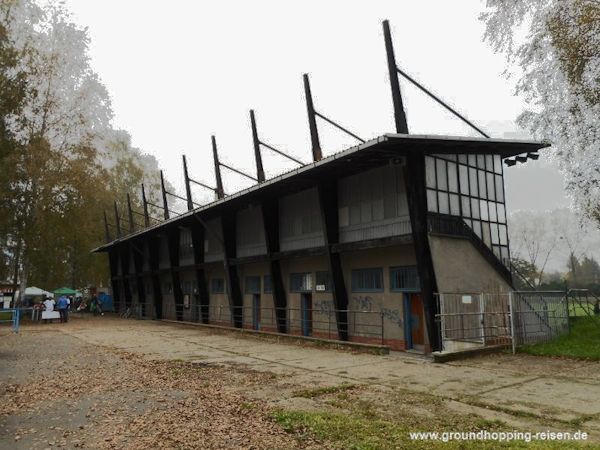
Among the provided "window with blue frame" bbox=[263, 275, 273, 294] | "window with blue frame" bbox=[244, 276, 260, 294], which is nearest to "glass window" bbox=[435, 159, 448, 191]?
"window with blue frame" bbox=[263, 275, 273, 294]

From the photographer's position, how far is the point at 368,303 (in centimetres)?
1906

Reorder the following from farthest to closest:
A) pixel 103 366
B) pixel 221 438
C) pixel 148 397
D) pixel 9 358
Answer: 1. pixel 9 358
2. pixel 103 366
3. pixel 148 397
4. pixel 221 438

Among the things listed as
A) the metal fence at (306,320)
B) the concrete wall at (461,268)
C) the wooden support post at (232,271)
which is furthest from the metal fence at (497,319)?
the wooden support post at (232,271)

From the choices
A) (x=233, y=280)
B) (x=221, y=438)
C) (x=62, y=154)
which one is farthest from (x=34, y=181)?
(x=221, y=438)

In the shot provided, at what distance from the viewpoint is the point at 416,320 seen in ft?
57.6

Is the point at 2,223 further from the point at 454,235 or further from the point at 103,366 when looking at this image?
the point at 454,235

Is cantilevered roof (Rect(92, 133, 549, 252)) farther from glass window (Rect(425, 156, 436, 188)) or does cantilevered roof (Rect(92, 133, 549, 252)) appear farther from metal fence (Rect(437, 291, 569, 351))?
metal fence (Rect(437, 291, 569, 351))

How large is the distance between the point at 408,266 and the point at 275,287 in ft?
25.8

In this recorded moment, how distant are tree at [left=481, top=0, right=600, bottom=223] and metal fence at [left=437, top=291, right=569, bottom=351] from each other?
26.7 feet

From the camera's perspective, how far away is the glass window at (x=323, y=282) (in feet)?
69.2

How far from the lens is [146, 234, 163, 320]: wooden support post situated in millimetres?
37125

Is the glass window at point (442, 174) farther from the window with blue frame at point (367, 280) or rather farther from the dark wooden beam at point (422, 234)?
the window with blue frame at point (367, 280)

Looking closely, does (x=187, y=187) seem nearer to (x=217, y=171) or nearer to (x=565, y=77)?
(x=217, y=171)

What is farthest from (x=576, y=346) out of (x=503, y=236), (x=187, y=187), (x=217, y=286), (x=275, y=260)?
(x=187, y=187)
